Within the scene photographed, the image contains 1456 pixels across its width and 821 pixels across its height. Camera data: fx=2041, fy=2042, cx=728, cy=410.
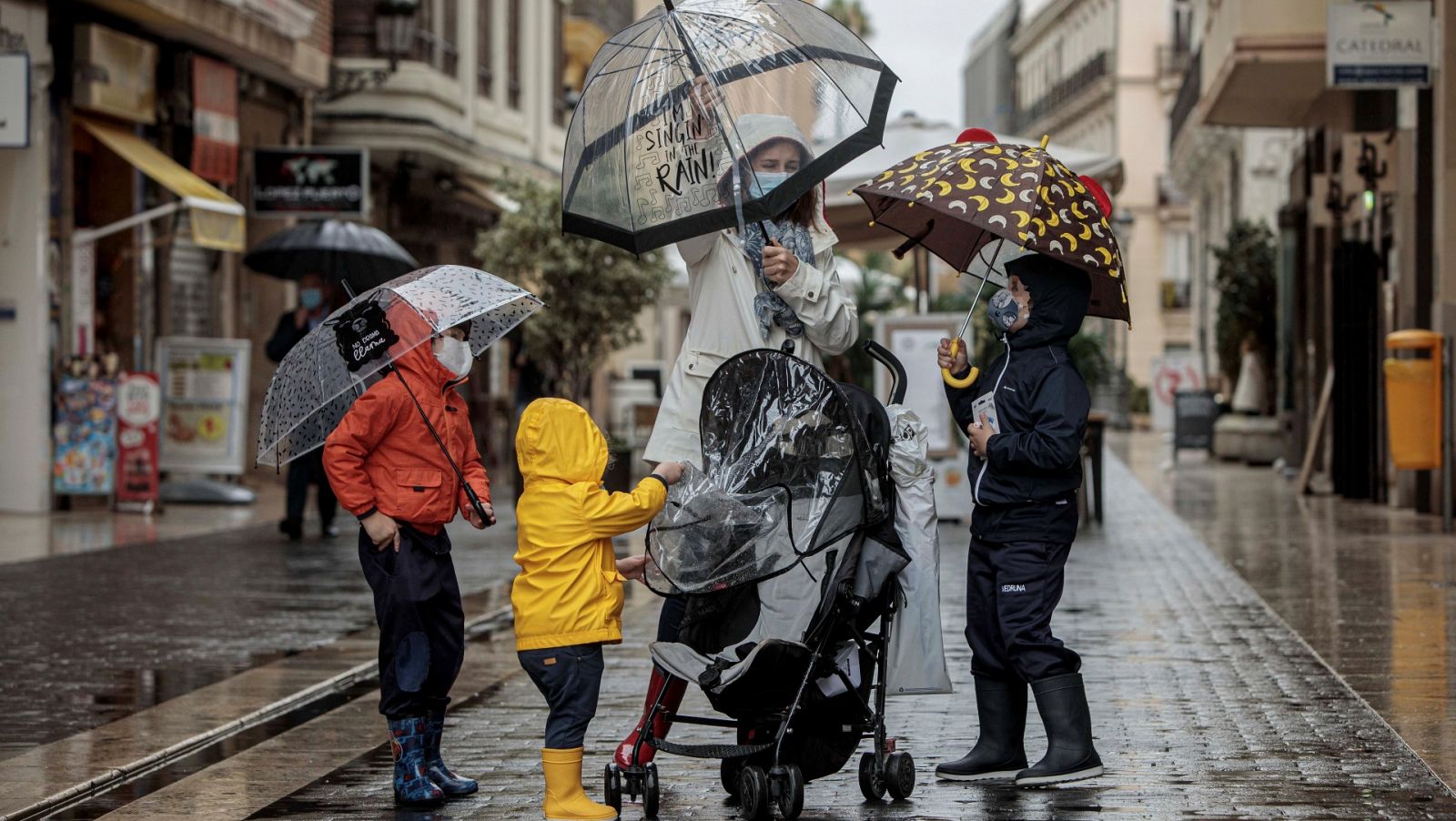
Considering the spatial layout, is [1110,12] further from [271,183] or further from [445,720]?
[445,720]

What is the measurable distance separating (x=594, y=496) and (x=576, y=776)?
766mm

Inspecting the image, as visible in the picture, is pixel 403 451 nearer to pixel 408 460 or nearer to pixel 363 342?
pixel 408 460

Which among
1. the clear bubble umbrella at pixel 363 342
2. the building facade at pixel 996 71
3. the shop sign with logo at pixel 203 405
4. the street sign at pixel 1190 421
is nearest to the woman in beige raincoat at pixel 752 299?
the clear bubble umbrella at pixel 363 342

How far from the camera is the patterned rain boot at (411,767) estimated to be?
5910 millimetres

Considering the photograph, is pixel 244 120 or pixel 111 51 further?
pixel 244 120

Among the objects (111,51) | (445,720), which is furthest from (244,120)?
(445,720)

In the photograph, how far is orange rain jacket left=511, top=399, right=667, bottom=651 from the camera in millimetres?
5547

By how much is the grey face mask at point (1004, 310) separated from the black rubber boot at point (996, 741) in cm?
108

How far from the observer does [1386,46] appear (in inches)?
621

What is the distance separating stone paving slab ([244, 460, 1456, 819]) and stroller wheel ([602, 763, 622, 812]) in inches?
7.4

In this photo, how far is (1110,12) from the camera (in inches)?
2844

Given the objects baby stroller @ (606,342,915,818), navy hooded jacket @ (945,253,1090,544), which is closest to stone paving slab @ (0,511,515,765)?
baby stroller @ (606,342,915,818)

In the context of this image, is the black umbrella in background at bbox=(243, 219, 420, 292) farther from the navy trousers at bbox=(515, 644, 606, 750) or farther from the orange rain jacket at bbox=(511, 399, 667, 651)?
the navy trousers at bbox=(515, 644, 606, 750)

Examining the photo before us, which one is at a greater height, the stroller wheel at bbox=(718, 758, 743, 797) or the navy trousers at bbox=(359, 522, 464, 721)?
the navy trousers at bbox=(359, 522, 464, 721)
